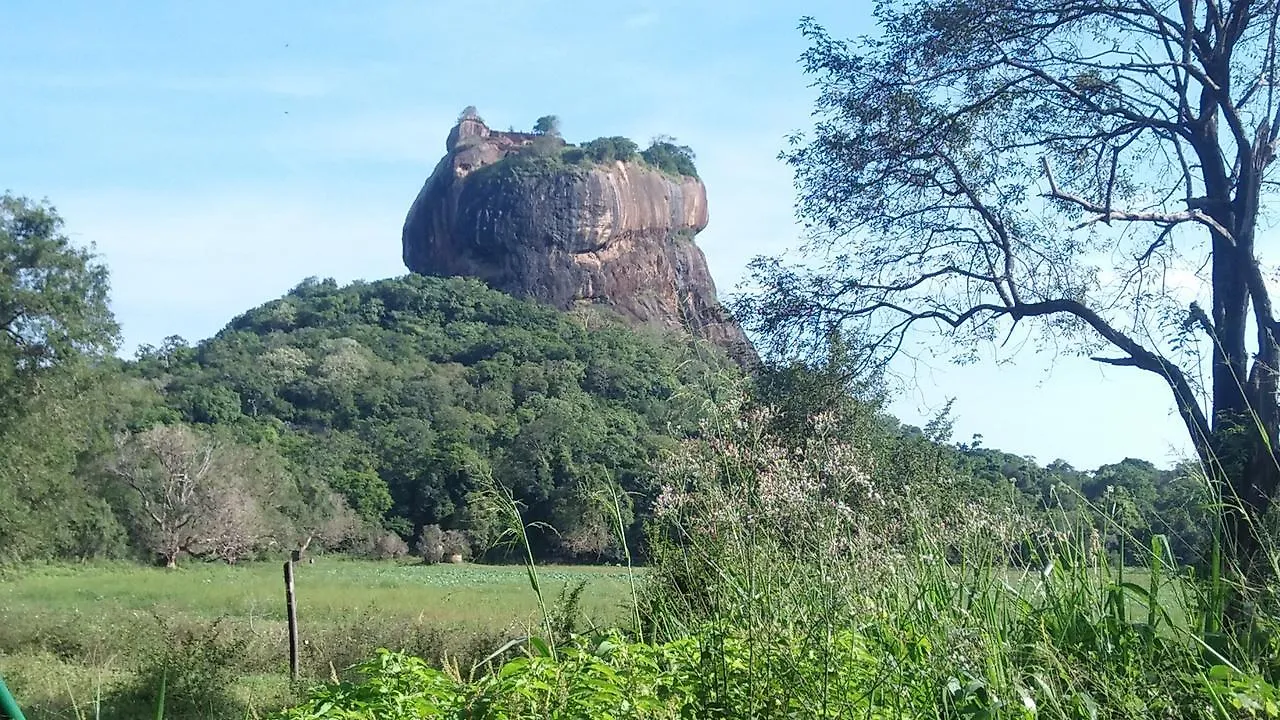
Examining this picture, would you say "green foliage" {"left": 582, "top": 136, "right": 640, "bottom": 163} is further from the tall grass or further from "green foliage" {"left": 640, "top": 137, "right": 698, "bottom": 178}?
the tall grass

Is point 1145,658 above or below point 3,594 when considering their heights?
above

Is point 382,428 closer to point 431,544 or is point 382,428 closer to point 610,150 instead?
point 431,544

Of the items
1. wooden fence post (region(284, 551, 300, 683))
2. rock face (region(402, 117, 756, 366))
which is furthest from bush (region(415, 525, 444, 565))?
rock face (region(402, 117, 756, 366))

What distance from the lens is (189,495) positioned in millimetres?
43031

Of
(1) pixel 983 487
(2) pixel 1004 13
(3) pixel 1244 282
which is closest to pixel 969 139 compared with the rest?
(2) pixel 1004 13

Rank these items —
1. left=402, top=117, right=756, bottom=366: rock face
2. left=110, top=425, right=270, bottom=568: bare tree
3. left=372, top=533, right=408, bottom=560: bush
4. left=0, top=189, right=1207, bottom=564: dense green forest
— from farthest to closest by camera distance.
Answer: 1. left=402, top=117, right=756, bottom=366: rock face
2. left=372, top=533, right=408, bottom=560: bush
3. left=110, top=425, right=270, bottom=568: bare tree
4. left=0, top=189, right=1207, bottom=564: dense green forest

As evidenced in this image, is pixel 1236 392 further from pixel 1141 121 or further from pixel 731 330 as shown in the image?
pixel 731 330

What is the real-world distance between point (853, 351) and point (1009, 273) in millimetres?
1308

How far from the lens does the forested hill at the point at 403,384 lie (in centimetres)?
2377

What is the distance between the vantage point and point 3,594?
83.0 feet

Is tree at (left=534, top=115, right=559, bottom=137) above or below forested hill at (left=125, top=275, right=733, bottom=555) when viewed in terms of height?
above

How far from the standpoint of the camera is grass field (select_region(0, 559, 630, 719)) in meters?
11.0

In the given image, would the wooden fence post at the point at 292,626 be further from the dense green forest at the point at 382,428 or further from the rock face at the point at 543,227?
the rock face at the point at 543,227

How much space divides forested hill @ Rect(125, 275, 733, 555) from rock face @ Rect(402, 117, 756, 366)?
44.5 feet
